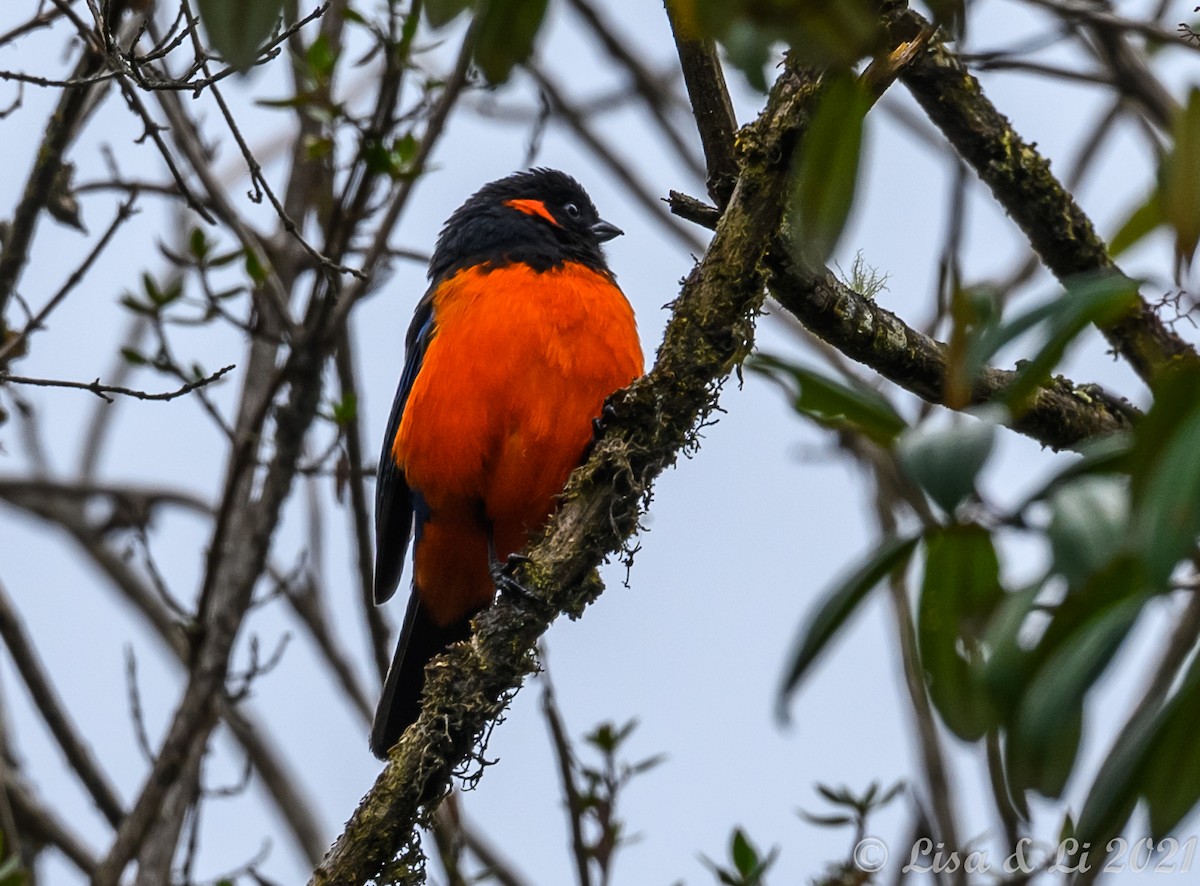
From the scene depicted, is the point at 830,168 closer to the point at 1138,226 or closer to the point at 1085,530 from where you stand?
the point at 1085,530

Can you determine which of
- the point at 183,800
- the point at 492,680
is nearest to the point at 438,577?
the point at 183,800

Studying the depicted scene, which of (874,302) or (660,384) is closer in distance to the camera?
(660,384)

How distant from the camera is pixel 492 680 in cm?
362

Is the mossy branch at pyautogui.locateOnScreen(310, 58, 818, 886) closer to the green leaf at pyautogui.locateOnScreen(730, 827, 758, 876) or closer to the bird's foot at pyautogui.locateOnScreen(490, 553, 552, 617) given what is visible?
the bird's foot at pyautogui.locateOnScreen(490, 553, 552, 617)

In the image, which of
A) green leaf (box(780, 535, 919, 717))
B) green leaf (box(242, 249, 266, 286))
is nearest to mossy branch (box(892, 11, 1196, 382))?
green leaf (box(242, 249, 266, 286))

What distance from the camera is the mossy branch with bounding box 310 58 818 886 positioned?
11.0ft

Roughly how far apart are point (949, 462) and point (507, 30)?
23.0 inches

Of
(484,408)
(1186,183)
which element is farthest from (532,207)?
(1186,183)

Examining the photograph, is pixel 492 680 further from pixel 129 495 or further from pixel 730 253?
pixel 129 495

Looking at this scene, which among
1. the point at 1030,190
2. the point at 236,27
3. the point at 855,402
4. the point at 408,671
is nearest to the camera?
the point at 236,27

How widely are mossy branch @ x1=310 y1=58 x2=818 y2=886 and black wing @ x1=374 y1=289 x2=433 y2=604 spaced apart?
1479 mm

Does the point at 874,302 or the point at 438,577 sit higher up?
the point at 438,577

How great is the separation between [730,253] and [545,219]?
2.10 metres

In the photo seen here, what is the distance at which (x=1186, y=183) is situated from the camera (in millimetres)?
1644
